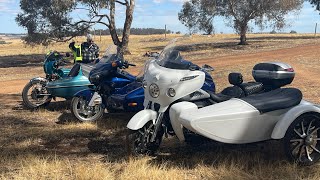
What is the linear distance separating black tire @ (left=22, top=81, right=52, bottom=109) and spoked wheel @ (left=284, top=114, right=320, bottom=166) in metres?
6.21

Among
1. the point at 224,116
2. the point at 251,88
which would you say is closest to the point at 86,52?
the point at 251,88

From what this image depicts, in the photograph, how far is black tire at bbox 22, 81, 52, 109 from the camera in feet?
30.3

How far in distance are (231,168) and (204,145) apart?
1097 mm

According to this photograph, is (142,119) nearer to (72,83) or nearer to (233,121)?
(233,121)

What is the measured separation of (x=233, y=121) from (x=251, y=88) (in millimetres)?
829

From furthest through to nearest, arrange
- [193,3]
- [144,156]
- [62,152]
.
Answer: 1. [193,3]
2. [62,152]
3. [144,156]

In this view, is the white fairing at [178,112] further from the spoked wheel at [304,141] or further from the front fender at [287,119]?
the spoked wheel at [304,141]

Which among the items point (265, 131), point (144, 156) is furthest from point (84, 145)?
point (265, 131)

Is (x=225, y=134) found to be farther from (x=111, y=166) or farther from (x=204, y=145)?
(x=111, y=166)

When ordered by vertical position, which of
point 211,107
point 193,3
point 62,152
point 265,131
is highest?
point 193,3

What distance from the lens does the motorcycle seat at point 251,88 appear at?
5348mm

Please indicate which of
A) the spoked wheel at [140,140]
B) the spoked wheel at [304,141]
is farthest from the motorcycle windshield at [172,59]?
the spoked wheel at [304,141]

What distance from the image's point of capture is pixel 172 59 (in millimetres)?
5254

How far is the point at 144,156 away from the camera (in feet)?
17.0
